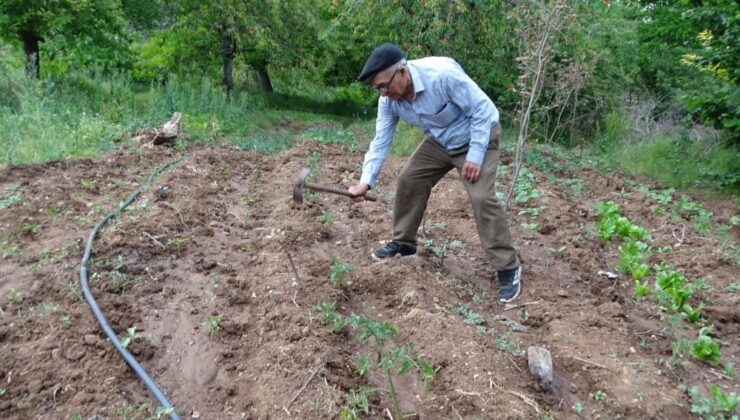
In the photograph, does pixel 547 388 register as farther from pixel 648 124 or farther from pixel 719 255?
pixel 648 124

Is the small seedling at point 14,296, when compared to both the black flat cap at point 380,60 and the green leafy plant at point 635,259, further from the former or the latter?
the green leafy plant at point 635,259

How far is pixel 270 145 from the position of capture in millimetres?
8984

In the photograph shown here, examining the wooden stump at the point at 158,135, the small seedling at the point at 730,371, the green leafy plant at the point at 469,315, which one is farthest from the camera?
the wooden stump at the point at 158,135

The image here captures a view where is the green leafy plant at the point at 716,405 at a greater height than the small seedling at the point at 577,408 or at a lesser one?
greater

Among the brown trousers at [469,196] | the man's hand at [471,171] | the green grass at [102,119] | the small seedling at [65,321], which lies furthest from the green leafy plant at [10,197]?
the man's hand at [471,171]

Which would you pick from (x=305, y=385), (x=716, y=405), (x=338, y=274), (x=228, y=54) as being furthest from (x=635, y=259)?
(x=228, y=54)

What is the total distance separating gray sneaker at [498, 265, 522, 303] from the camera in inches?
146

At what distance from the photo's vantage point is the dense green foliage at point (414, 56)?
6389 millimetres

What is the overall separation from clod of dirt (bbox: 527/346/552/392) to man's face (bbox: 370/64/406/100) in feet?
5.57

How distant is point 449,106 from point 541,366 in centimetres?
166

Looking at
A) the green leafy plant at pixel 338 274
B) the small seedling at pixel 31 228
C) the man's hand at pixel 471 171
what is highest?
the man's hand at pixel 471 171

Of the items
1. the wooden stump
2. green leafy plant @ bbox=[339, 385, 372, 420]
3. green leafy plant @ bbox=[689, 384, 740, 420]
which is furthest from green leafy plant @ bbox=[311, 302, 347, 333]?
the wooden stump

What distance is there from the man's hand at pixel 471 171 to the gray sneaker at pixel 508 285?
69 cm

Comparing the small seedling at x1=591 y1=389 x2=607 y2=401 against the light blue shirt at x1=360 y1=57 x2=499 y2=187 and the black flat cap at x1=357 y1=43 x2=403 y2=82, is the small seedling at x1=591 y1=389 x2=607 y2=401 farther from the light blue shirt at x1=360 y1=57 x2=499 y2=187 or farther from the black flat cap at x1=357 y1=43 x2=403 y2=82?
the black flat cap at x1=357 y1=43 x2=403 y2=82
